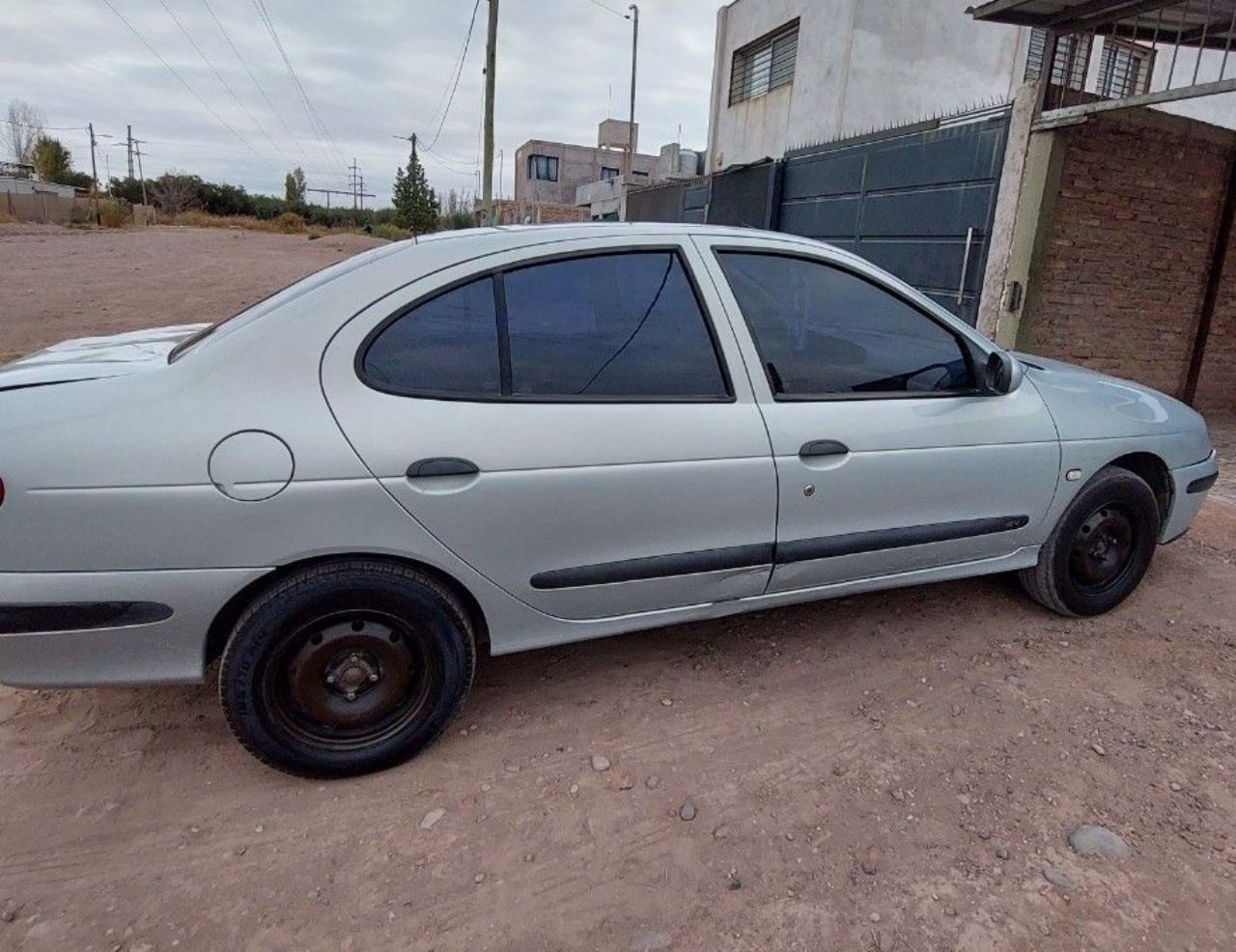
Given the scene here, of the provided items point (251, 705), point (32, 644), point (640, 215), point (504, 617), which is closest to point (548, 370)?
point (504, 617)

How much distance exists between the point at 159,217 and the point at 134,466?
62.4 m

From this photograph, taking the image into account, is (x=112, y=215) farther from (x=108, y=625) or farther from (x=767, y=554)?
(x=767, y=554)

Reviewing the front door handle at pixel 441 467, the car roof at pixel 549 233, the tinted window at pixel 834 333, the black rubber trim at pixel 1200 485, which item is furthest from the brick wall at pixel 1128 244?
the front door handle at pixel 441 467

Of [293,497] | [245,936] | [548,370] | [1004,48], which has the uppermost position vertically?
[1004,48]

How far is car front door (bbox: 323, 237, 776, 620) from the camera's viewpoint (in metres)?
2.11

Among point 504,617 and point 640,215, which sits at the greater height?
point 640,215

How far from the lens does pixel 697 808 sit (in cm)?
218

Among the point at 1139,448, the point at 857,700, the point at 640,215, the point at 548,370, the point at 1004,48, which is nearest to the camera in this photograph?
the point at 548,370

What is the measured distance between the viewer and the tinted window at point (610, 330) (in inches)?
90.0

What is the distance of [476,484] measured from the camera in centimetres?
213

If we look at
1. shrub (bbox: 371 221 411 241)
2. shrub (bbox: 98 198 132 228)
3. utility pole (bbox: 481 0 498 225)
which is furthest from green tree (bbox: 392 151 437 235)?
utility pole (bbox: 481 0 498 225)

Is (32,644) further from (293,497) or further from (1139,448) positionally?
(1139,448)

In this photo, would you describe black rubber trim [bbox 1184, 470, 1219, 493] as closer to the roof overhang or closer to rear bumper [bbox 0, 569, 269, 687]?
rear bumper [bbox 0, 569, 269, 687]

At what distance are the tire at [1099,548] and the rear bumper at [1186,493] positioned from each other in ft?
0.41
